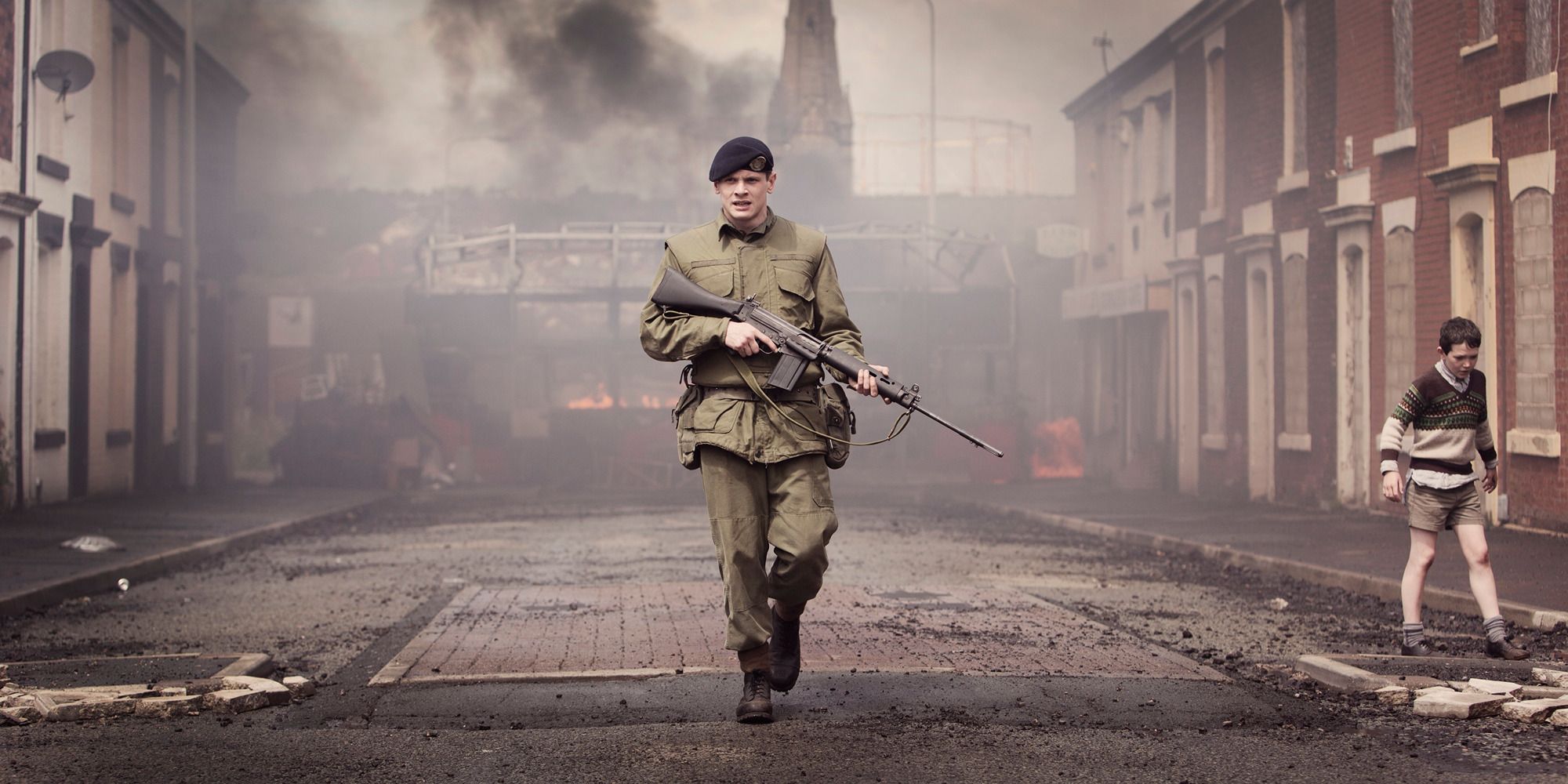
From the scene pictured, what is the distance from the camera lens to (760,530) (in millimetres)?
5691

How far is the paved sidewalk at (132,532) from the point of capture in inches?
428

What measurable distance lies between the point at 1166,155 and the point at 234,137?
17.9m

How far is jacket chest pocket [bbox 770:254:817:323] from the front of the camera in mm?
5824

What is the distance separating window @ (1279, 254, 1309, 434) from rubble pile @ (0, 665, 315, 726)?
15720 mm

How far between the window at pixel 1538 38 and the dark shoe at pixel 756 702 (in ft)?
36.1

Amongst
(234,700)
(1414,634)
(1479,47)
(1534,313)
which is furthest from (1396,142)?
(234,700)

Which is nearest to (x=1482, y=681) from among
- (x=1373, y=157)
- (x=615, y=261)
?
(x=1373, y=157)

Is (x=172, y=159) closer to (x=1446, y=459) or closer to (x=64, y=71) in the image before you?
(x=64, y=71)

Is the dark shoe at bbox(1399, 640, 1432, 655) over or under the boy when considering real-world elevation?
under

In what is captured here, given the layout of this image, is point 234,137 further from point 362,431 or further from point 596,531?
point 596,531

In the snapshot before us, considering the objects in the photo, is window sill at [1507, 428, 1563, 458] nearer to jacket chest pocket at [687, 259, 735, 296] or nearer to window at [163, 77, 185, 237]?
jacket chest pocket at [687, 259, 735, 296]

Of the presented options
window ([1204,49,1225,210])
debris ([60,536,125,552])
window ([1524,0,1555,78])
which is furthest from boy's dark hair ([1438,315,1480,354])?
window ([1204,49,1225,210])

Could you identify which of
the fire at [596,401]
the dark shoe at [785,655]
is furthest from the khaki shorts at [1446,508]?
the fire at [596,401]

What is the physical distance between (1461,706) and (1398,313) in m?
12.2
